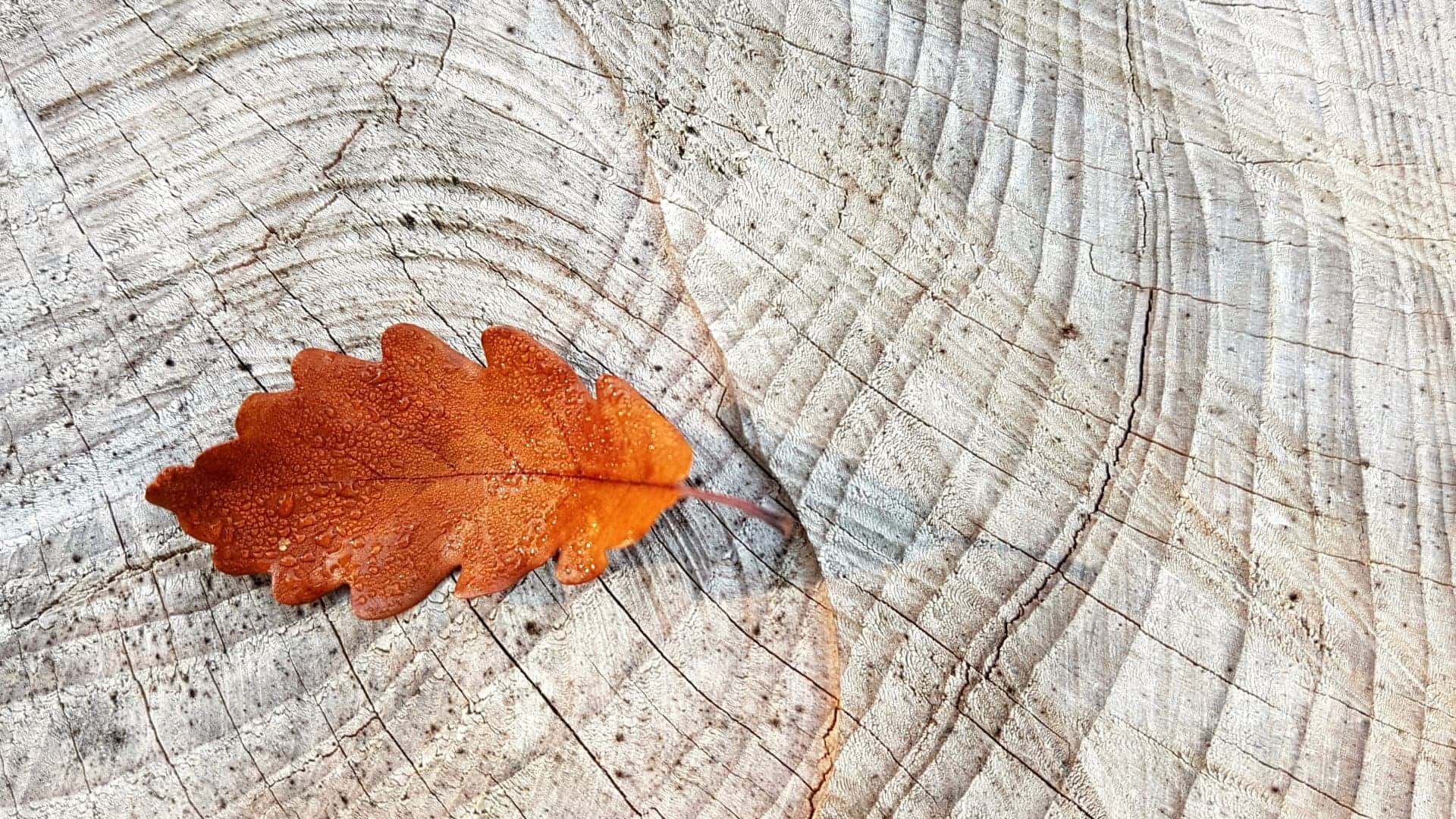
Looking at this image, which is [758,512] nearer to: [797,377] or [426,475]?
[797,377]

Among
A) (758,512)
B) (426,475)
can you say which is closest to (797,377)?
(758,512)

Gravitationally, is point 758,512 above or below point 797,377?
below

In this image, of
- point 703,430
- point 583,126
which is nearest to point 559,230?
point 583,126

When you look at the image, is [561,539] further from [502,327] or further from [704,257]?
[704,257]
